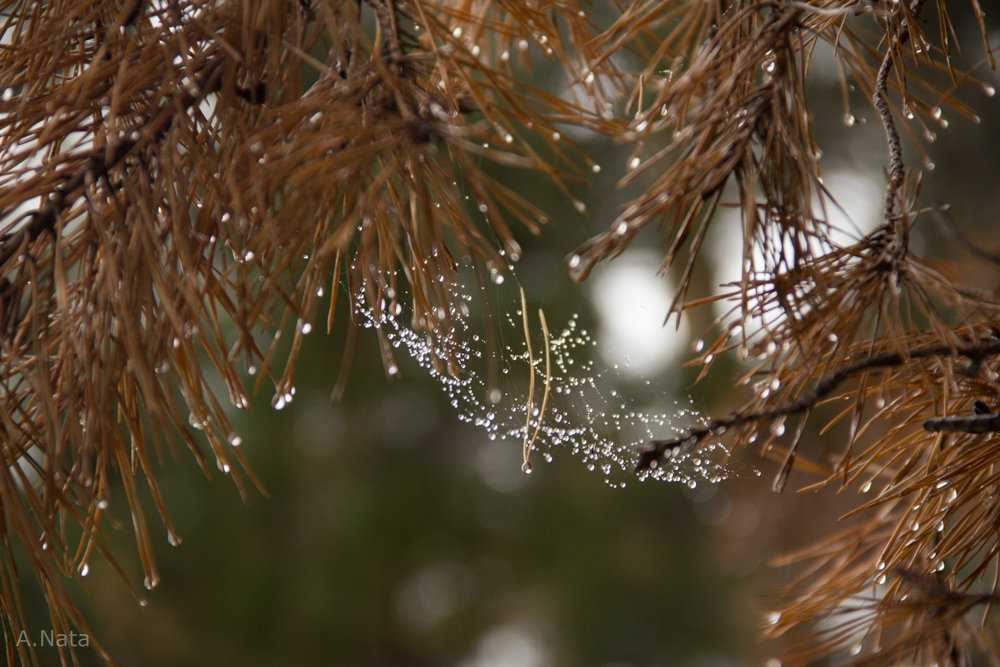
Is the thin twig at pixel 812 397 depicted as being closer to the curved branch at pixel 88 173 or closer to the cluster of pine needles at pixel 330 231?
the cluster of pine needles at pixel 330 231

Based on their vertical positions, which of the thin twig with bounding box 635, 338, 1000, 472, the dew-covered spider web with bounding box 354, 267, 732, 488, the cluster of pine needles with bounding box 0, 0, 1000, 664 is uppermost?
the dew-covered spider web with bounding box 354, 267, 732, 488

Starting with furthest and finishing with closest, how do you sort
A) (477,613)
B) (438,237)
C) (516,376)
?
(477,613), (516,376), (438,237)

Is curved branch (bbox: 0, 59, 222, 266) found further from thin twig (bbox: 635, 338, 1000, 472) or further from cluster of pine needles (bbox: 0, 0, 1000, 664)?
thin twig (bbox: 635, 338, 1000, 472)

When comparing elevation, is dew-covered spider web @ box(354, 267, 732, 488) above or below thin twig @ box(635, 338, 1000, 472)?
above

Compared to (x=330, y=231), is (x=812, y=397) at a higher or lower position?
lower

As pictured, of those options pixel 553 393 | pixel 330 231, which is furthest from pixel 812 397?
pixel 553 393

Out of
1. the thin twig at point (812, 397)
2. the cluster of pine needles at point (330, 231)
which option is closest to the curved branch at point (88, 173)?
the cluster of pine needles at point (330, 231)

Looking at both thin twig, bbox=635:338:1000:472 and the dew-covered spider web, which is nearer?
thin twig, bbox=635:338:1000:472

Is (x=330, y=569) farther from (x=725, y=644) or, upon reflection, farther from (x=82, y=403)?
(x=82, y=403)

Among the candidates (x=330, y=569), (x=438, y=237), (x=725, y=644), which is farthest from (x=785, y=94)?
(x=725, y=644)

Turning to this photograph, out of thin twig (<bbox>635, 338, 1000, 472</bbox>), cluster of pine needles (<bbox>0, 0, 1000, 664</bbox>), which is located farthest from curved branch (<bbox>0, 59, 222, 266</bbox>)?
thin twig (<bbox>635, 338, 1000, 472</bbox>)

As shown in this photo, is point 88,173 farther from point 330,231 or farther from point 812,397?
point 812,397
